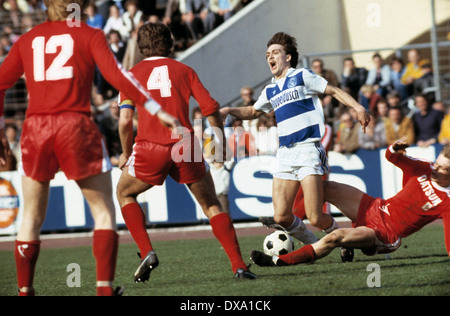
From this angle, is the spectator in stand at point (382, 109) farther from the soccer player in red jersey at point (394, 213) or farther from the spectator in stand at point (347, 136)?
the soccer player in red jersey at point (394, 213)

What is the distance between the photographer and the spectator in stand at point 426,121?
43.6ft

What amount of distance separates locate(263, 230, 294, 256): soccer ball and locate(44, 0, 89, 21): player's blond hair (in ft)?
12.6

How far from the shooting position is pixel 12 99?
18266mm

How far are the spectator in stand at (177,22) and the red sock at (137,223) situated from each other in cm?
1121

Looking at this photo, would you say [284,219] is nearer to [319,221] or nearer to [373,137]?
[319,221]

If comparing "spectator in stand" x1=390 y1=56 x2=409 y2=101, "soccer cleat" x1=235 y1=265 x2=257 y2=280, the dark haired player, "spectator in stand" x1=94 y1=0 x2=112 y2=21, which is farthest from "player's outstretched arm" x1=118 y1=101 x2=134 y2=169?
"spectator in stand" x1=94 y1=0 x2=112 y2=21

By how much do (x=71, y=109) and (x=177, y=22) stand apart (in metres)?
13.3

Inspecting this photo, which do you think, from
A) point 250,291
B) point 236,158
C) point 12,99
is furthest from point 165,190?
point 250,291

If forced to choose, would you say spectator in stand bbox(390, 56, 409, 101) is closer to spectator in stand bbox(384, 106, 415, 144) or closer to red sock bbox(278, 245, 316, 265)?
spectator in stand bbox(384, 106, 415, 144)

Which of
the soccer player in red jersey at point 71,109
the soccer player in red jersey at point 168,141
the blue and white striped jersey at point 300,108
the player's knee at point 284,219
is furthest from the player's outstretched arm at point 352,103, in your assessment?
the soccer player in red jersey at point 71,109

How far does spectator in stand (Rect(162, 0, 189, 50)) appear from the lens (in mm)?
17875

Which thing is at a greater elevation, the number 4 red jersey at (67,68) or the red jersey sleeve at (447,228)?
the number 4 red jersey at (67,68)

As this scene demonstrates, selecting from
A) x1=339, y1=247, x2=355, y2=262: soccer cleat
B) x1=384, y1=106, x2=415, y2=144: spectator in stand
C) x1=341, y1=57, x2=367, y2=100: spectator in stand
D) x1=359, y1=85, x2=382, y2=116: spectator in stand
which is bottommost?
x1=339, y1=247, x2=355, y2=262: soccer cleat

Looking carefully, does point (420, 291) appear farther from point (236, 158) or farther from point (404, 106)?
point (404, 106)
